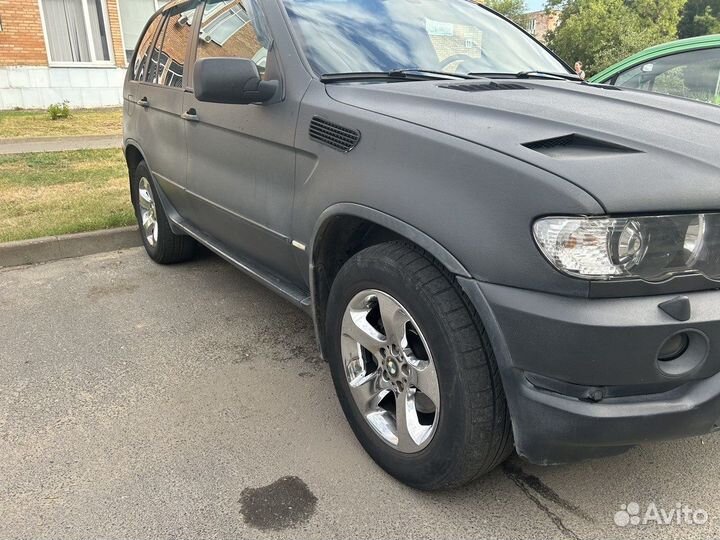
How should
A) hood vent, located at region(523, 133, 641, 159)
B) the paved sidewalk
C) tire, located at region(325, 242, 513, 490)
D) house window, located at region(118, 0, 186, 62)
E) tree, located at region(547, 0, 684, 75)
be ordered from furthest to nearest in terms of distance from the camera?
tree, located at region(547, 0, 684, 75) < house window, located at region(118, 0, 186, 62) < the paved sidewalk < tire, located at region(325, 242, 513, 490) < hood vent, located at region(523, 133, 641, 159)

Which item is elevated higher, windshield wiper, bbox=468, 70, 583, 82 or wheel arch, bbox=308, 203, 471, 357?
windshield wiper, bbox=468, 70, 583, 82

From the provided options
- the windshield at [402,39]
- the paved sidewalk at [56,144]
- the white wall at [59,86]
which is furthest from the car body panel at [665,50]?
the white wall at [59,86]

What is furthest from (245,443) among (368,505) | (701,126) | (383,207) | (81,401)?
→ (701,126)

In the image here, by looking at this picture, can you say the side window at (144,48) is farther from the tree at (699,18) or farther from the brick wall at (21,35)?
the tree at (699,18)

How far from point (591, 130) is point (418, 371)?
3.16 feet

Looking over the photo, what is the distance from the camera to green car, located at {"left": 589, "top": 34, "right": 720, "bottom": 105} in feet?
15.5

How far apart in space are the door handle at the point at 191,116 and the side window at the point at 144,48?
4.05 ft

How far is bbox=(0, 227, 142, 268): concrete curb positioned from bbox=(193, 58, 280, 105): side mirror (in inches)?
122

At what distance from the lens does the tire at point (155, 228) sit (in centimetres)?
454

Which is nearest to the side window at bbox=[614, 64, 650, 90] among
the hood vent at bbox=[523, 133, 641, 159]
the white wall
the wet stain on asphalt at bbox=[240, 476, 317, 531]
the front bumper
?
the hood vent at bbox=[523, 133, 641, 159]

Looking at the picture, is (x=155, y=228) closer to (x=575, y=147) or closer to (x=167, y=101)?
(x=167, y=101)

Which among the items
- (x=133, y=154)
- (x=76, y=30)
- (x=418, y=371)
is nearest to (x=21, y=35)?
(x=76, y=30)

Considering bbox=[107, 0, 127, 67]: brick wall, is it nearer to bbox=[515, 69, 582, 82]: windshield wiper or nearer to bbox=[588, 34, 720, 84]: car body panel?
bbox=[588, 34, 720, 84]: car body panel

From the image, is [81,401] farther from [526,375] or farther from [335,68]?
[526,375]
